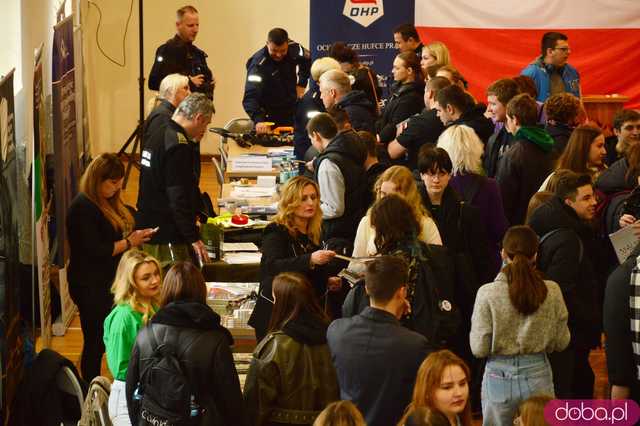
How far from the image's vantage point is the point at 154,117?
6633 mm

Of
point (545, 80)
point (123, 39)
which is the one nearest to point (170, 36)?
point (123, 39)

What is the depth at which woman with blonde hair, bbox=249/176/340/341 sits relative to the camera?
5203mm

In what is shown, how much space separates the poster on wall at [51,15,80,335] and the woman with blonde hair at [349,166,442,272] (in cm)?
225

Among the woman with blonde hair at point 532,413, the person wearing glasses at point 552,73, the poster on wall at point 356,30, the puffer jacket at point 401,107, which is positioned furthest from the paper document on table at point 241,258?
the poster on wall at point 356,30

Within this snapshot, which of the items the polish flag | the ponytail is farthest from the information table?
the ponytail

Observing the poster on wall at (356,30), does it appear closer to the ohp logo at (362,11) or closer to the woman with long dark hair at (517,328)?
the ohp logo at (362,11)

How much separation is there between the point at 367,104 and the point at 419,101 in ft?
2.13

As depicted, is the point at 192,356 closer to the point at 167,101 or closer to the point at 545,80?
the point at 167,101

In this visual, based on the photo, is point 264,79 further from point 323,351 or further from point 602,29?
point 323,351

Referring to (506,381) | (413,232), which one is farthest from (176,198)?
(506,381)

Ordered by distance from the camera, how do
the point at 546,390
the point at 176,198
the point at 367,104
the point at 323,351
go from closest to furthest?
1. the point at 323,351
2. the point at 546,390
3. the point at 176,198
4. the point at 367,104

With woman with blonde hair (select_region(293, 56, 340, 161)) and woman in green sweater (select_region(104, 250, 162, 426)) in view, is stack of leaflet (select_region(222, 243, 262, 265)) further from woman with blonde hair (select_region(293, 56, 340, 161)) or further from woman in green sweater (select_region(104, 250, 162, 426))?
woman with blonde hair (select_region(293, 56, 340, 161))

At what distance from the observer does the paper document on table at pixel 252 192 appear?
25.3 feet

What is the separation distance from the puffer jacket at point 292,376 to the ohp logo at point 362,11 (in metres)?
7.36
